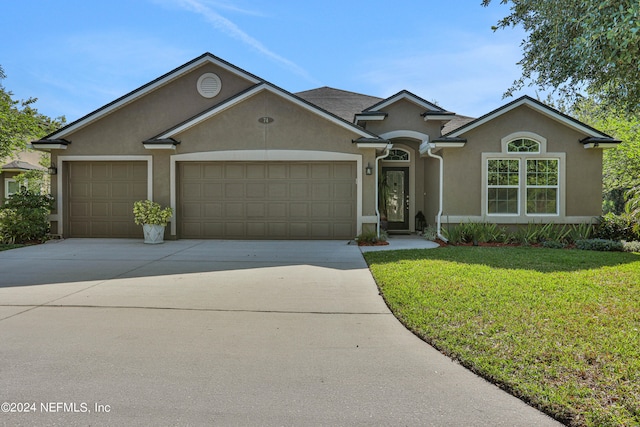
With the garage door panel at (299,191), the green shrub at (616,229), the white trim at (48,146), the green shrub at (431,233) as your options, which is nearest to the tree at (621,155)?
the green shrub at (616,229)

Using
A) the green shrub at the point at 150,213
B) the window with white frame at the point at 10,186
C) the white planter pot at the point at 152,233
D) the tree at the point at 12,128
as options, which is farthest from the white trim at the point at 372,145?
the window with white frame at the point at 10,186

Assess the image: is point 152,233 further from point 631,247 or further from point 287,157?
point 631,247

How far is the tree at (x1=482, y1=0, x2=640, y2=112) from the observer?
4704 mm

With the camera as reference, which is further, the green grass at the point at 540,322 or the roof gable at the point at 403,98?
the roof gable at the point at 403,98

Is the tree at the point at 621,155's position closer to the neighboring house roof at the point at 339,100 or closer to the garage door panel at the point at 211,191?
the neighboring house roof at the point at 339,100

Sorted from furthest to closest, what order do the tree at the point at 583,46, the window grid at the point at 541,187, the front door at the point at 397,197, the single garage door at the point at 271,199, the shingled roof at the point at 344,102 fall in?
the shingled roof at the point at 344,102
the front door at the point at 397,197
the single garage door at the point at 271,199
the window grid at the point at 541,187
the tree at the point at 583,46

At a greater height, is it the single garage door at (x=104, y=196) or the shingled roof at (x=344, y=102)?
the shingled roof at (x=344, y=102)

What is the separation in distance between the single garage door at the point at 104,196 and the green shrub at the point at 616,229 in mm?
14052

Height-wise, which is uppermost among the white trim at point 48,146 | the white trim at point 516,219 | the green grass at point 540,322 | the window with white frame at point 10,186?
the white trim at point 48,146

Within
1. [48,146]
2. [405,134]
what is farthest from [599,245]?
[48,146]

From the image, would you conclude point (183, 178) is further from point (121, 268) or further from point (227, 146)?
point (121, 268)

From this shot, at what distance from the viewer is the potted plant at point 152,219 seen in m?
11.7

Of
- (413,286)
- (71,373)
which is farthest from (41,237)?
(413,286)

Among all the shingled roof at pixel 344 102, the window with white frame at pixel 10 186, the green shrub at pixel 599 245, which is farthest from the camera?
the window with white frame at pixel 10 186
